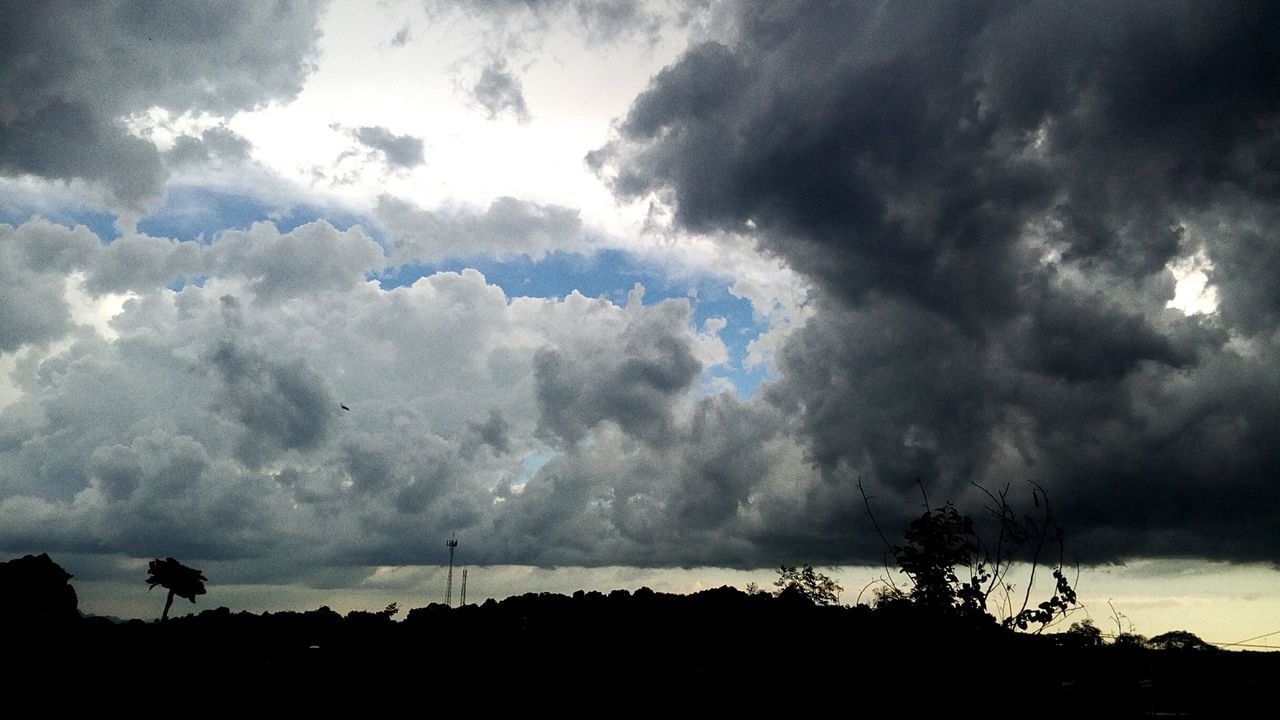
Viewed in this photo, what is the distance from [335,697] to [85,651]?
23.8ft

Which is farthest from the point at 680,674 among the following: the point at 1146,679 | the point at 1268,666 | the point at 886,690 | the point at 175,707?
the point at 175,707

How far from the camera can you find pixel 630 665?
18.3 m

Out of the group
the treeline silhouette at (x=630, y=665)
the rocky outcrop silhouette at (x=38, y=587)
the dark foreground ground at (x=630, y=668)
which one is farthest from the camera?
the rocky outcrop silhouette at (x=38, y=587)

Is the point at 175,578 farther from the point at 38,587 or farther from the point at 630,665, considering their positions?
the point at 630,665

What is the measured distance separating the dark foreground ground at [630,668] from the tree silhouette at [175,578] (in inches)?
372

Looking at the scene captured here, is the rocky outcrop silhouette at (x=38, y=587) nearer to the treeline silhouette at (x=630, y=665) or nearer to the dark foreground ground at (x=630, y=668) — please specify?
the treeline silhouette at (x=630, y=665)

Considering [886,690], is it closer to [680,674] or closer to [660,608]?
[680,674]

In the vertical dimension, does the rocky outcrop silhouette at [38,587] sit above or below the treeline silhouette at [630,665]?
above

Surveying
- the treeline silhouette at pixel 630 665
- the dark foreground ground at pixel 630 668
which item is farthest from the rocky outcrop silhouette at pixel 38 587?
the dark foreground ground at pixel 630 668

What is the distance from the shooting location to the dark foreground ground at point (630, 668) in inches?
570

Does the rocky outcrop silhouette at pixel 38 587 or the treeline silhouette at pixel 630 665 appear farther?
the rocky outcrop silhouette at pixel 38 587

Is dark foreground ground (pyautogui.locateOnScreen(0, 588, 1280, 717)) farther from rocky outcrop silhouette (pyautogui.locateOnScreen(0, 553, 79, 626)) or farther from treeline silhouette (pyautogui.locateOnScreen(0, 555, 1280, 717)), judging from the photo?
rocky outcrop silhouette (pyautogui.locateOnScreen(0, 553, 79, 626))

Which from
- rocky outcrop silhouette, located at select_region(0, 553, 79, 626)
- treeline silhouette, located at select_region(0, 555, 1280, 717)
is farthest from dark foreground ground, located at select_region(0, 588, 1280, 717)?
rocky outcrop silhouette, located at select_region(0, 553, 79, 626)

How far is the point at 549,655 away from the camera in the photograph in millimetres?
19953
